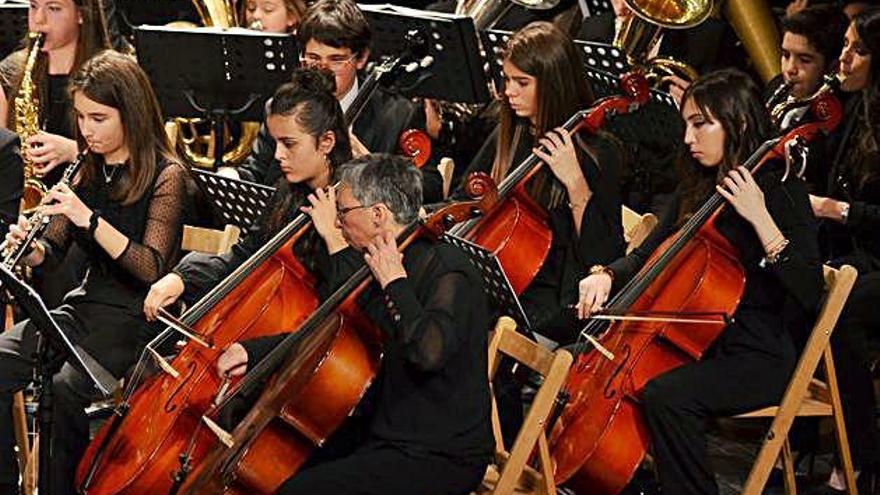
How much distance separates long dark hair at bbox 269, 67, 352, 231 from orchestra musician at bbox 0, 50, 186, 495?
0.30 metres

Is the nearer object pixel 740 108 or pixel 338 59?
pixel 740 108

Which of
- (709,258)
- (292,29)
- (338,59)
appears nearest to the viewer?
(709,258)

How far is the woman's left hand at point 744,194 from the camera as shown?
14.7ft

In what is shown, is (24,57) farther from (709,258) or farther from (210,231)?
(709,258)

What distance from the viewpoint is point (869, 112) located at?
5.29 m

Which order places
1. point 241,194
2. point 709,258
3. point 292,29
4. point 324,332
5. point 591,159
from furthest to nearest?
point 292,29
point 591,159
point 241,194
point 709,258
point 324,332

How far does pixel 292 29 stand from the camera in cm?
652

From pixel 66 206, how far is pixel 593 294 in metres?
1.40

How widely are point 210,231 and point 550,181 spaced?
1.03 m

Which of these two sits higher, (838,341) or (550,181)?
(550,181)

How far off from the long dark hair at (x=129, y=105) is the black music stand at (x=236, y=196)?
120 mm

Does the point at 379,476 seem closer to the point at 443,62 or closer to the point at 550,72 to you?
the point at 550,72

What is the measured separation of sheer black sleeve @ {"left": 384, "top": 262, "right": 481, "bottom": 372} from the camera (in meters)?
3.93

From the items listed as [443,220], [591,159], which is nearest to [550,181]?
[591,159]
